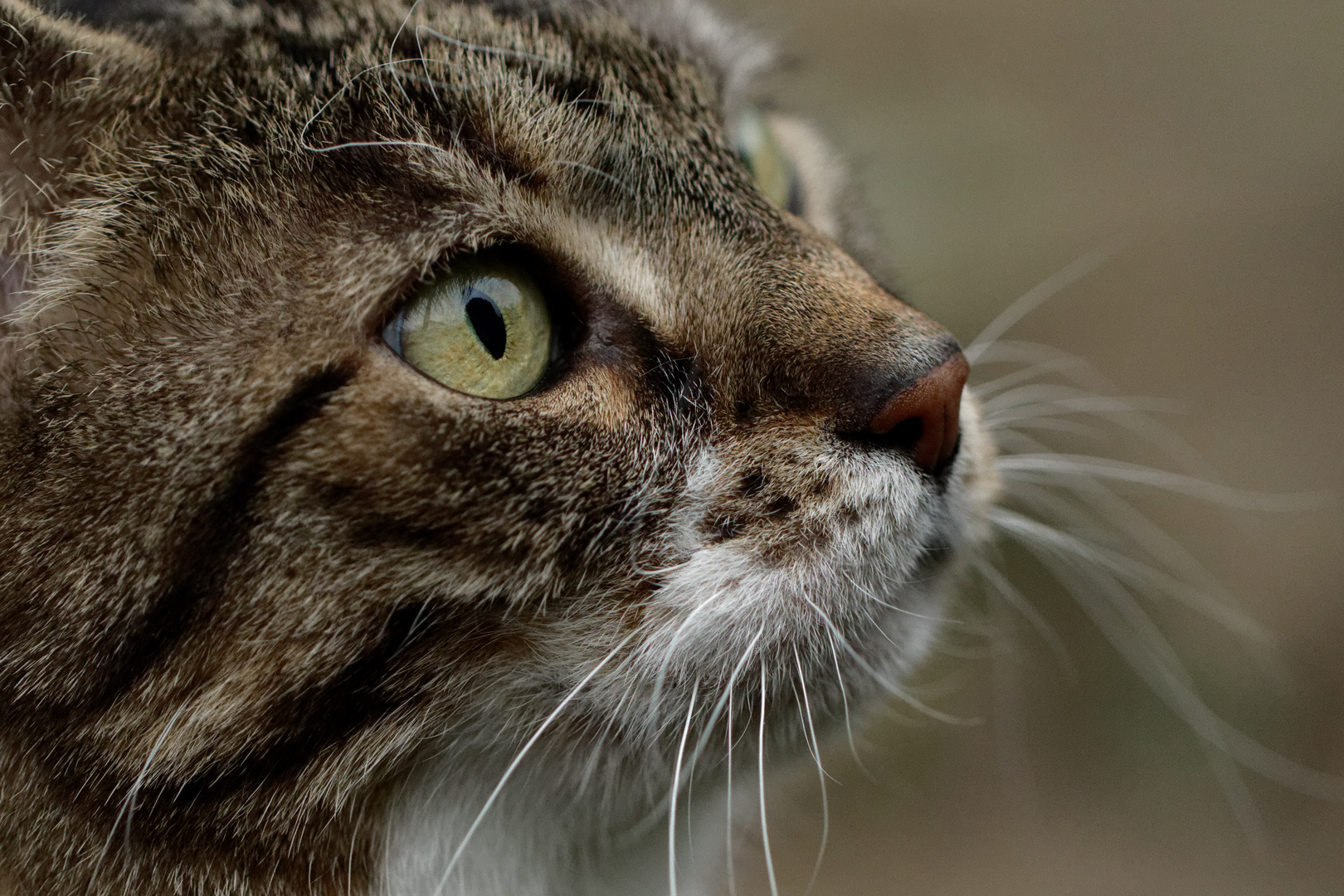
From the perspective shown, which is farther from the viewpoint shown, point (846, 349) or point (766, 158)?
point (766, 158)

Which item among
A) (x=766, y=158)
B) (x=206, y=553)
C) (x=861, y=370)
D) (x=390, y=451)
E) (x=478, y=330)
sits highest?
(x=766, y=158)

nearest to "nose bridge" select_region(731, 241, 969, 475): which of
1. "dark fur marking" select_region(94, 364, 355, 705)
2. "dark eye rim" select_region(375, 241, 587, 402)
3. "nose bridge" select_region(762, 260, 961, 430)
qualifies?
"nose bridge" select_region(762, 260, 961, 430)

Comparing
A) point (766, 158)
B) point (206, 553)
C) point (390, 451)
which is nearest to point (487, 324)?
point (390, 451)

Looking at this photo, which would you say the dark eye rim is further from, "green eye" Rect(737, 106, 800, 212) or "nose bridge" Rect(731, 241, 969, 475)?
"green eye" Rect(737, 106, 800, 212)

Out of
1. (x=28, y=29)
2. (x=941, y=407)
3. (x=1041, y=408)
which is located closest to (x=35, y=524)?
(x=28, y=29)

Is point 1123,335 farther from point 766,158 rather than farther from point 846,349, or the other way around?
point 846,349

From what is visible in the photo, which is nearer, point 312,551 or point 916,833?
point 312,551

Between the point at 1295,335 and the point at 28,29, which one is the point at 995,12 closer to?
the point at 1295,335

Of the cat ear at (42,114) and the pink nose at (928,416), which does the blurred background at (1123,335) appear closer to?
the pink nose at (928,416)
